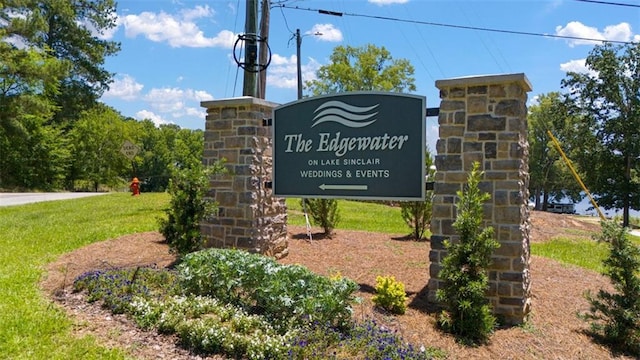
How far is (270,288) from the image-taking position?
412 cm

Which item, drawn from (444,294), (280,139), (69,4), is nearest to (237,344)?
(444,294)

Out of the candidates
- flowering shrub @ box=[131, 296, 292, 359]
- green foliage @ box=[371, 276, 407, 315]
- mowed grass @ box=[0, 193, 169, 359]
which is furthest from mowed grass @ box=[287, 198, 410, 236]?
flowering shrub @ box=[131, 296, 292, 359]

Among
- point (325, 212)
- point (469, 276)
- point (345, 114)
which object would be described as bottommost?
point (469, 276)

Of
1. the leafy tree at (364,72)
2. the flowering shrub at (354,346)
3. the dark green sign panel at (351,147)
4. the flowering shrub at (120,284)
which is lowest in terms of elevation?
the flowering shrub at (354,346)

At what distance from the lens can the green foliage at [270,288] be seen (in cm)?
396

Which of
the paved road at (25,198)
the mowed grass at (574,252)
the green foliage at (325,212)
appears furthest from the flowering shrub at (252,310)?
the paved road at (25,198)

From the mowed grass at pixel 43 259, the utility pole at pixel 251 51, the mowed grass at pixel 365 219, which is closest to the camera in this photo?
the mowed grass at pixel 43 259

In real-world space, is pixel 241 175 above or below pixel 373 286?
above

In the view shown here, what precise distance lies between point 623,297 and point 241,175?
16.0 ft

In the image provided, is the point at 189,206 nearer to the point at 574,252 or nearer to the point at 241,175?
the point at 241,175

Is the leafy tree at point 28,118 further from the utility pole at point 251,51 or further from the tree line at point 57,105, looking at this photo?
the utility pole at point 251,51

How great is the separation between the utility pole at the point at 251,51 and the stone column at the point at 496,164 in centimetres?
428

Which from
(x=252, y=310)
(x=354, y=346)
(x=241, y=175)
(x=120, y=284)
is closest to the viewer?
(x=354, y=346)

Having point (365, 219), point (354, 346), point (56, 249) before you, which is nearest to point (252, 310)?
point (354, 346)
